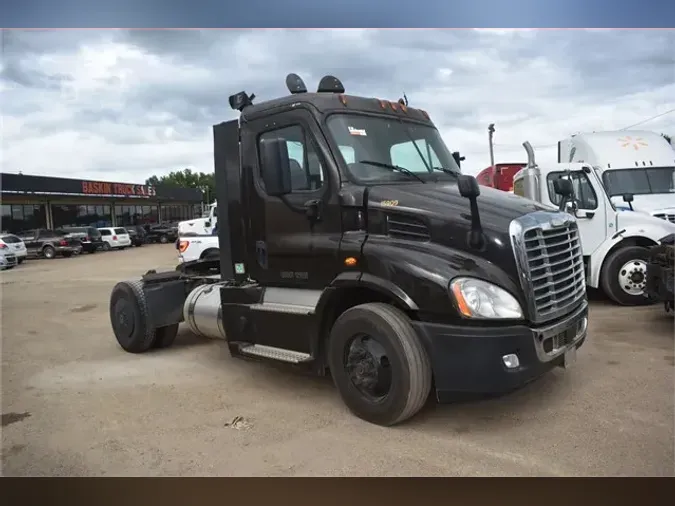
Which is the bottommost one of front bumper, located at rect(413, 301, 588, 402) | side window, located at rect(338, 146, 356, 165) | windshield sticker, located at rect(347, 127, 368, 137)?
front bumper, located at rect(413, 301, 588, 402)

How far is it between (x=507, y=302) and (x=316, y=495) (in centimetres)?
181

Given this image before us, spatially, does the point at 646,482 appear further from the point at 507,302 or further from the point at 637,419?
Result: the point at 507,302

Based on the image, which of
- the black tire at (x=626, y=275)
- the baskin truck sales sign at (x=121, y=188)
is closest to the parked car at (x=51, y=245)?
the baskin truck sales sign at (x=121, y=188)

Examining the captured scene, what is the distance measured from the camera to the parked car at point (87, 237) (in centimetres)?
2638

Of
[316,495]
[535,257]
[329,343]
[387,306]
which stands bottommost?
[316,495]

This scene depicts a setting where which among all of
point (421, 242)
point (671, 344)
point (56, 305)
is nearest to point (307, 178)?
point (421, 242)

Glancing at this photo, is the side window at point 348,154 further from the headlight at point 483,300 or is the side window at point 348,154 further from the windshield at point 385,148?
the headlight at point 483,300

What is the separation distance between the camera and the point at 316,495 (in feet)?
11.8

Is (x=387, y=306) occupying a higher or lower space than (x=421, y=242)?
lower

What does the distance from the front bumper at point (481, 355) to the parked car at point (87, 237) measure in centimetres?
2524

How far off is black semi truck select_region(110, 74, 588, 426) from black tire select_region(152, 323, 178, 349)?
130 cm

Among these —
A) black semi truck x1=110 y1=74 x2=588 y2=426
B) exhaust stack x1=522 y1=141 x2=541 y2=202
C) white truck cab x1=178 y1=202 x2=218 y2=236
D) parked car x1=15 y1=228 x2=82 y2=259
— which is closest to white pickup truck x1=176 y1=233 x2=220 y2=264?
white truck cab x1=178 y1=202 x2=218 y2=236

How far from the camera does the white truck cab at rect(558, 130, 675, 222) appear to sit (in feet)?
34.2

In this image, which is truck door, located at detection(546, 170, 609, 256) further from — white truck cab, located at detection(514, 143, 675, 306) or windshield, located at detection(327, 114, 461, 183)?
windshield, located at detection(327, 114, 461, 183)
